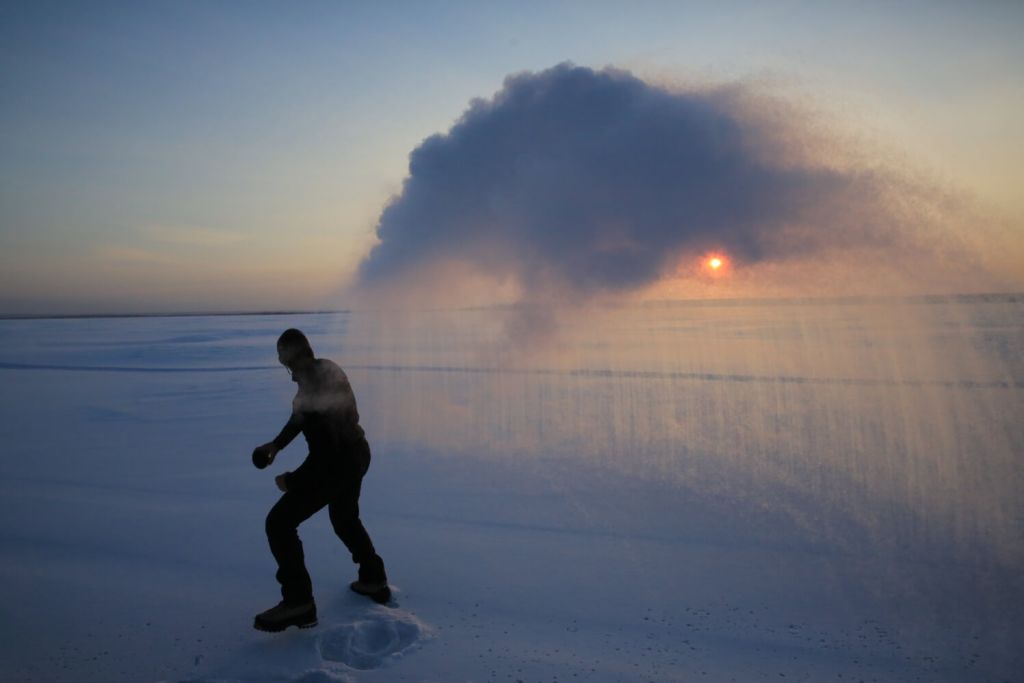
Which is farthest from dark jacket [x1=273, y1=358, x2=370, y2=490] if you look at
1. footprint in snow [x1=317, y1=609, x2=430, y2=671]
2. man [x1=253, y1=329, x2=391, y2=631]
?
footprint in snow [x1=317, y1=609, x2=430, y2=671]

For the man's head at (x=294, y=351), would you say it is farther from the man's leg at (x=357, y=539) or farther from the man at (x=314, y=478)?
the man's leg at (x=357, y=539)

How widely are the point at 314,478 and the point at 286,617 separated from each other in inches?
29.8

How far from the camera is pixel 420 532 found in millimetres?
5094

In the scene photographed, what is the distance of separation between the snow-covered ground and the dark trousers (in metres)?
0.22

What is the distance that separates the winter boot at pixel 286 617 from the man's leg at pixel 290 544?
3 centimetres

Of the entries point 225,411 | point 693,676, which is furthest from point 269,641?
point 225,411

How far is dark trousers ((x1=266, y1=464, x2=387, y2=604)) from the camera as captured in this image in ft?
11.6

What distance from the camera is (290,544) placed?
3.58 metres

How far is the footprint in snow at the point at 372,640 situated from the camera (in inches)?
127

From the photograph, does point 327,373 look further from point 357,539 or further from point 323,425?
point 357,539

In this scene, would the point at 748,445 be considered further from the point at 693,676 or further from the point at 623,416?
the point at 693,676

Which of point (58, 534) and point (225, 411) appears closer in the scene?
point (58, 534)

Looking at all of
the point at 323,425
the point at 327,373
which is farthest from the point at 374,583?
the point at 327,373

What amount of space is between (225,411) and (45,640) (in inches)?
324
